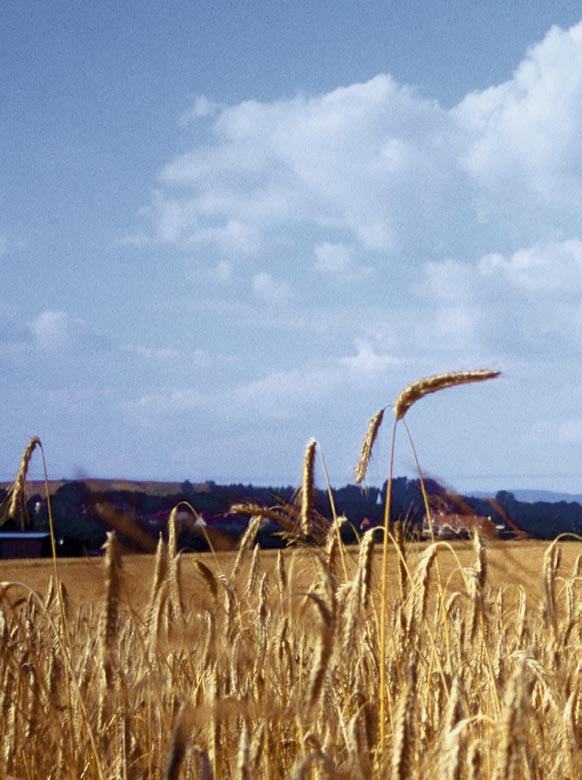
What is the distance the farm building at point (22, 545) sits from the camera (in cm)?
1085

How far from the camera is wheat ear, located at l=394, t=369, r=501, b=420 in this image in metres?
1.57

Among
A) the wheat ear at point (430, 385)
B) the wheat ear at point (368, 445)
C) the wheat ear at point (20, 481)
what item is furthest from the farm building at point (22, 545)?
the wheat ear at point (430, 385)

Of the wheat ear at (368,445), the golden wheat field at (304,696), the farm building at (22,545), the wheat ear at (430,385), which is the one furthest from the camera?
the farm building at (22,545)

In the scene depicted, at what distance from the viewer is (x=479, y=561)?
84.9 inches

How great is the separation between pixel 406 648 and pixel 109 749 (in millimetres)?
787

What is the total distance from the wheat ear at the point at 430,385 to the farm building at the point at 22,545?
32.0ft

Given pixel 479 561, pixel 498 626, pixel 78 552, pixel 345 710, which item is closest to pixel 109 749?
pixel 345 710

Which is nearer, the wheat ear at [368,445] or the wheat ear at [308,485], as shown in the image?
the wheat ear at [368,445]

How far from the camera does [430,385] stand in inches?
62.6

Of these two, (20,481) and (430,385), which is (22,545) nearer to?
(20,481)

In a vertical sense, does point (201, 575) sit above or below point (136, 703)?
above

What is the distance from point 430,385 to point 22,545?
10239mm

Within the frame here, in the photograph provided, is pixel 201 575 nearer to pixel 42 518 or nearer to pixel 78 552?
pixel 78 552

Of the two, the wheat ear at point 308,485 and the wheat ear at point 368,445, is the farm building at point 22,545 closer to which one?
the wheat ear at point 308,485
